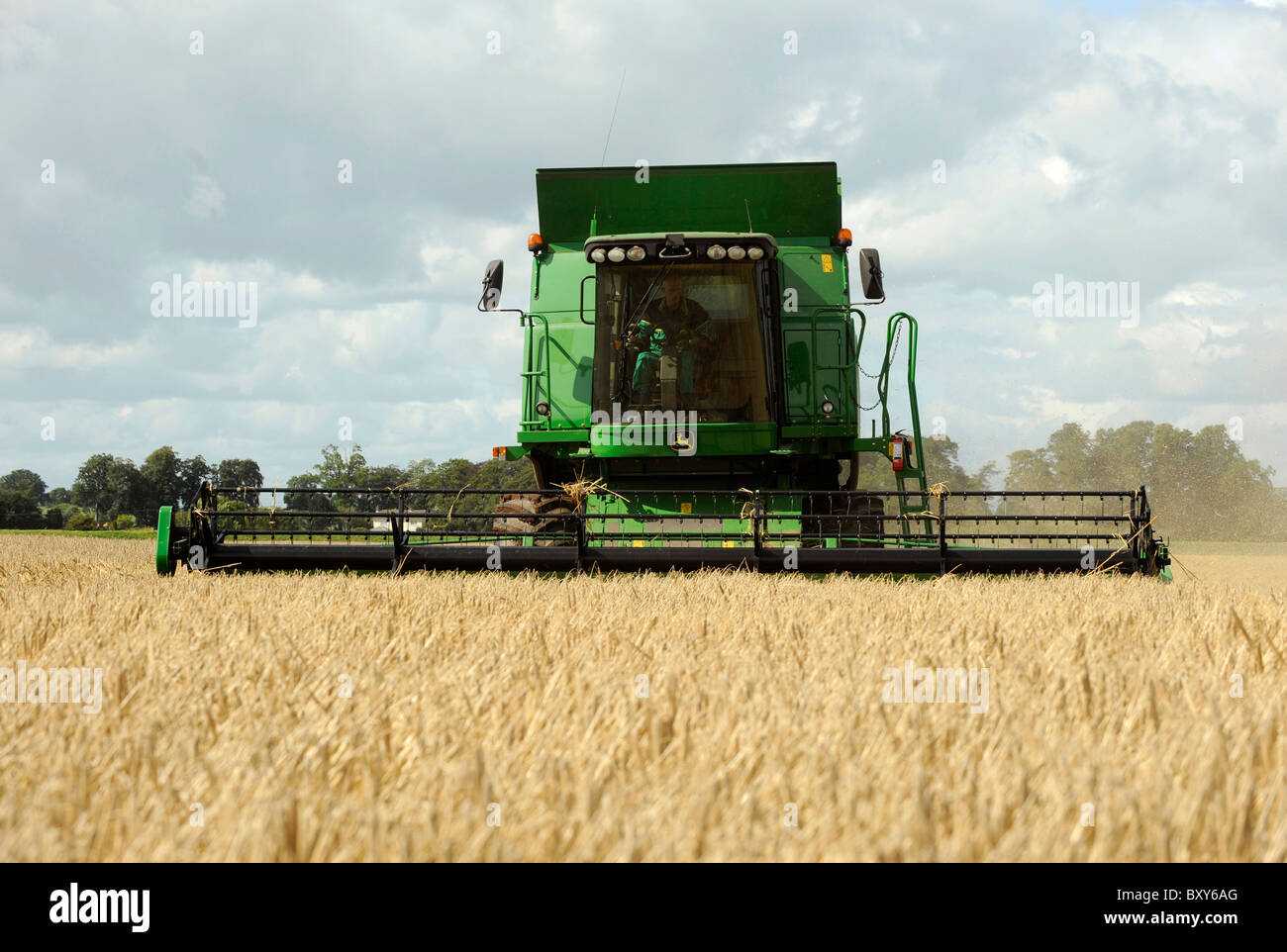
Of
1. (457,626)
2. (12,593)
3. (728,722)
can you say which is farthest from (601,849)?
(12,593)

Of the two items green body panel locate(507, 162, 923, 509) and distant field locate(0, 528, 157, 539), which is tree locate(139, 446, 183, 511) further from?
green body panel locate(507, 162, 923, 509)

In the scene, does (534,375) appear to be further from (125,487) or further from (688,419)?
(125,487)

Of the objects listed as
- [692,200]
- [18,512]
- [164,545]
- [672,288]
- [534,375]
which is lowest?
[164,545]

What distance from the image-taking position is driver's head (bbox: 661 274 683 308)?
716 cm

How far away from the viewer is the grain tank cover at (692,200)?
25.4 feet

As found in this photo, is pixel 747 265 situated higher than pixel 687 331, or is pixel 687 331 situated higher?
pixel 747 265

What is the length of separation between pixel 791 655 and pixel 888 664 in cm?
27

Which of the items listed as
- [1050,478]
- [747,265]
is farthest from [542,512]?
[1050,478]

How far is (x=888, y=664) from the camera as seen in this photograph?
268 centimetres

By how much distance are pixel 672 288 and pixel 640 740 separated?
5.63 meters

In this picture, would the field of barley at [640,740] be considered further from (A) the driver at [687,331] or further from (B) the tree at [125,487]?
(B) the tree at [125,487]

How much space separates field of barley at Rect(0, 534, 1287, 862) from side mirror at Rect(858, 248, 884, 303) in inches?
161

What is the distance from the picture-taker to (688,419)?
706cm
